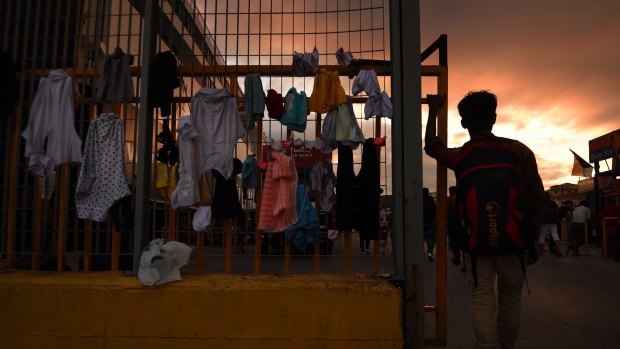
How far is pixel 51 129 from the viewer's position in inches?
150

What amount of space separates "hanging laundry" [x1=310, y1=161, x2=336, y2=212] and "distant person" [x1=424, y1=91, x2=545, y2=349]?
108cm

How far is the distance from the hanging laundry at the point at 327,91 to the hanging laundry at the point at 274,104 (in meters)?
0.27

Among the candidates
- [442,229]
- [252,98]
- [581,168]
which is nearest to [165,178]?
[252,98]

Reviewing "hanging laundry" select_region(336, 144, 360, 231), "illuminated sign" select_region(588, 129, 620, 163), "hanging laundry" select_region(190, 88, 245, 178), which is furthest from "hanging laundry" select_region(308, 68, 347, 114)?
"illuminated sign" select_region(588, 129, 620, 163)

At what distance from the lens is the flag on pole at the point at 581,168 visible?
67.0 feet

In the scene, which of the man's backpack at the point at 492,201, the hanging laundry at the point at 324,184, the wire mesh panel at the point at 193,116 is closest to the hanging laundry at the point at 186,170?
the wire mesh panel at the point at 193,116

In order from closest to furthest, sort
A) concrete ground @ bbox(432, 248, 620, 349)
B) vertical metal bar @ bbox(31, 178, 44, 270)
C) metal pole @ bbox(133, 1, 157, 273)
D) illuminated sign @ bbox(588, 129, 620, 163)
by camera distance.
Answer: metal pole @ bbox(133, 1, 157, 273)
vertical metal bar @ bbox(31, 178, 44, 270)
concrete ground @ bbox(432, 248, 620, 349)
illuminated sign @ bbox(588, 129, 620, 163)

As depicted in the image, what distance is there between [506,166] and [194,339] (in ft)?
8.37

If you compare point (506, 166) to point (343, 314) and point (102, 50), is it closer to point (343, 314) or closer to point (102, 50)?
point (343, 314)

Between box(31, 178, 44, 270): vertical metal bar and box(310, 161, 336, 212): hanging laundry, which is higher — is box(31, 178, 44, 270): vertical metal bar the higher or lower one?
the lower one

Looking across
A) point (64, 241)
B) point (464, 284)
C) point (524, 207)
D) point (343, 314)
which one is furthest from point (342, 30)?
point (464, 284)

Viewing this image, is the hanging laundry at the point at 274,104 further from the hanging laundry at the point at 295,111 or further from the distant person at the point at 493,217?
the distant person at the point at 493,217

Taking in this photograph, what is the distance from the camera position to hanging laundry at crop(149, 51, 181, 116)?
12.0 ft

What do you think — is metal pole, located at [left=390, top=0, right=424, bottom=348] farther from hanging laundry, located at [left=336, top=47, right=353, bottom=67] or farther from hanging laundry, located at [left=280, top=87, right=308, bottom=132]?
hanging laundry, located at [left=280, top=87, right=308, bottom=132]
